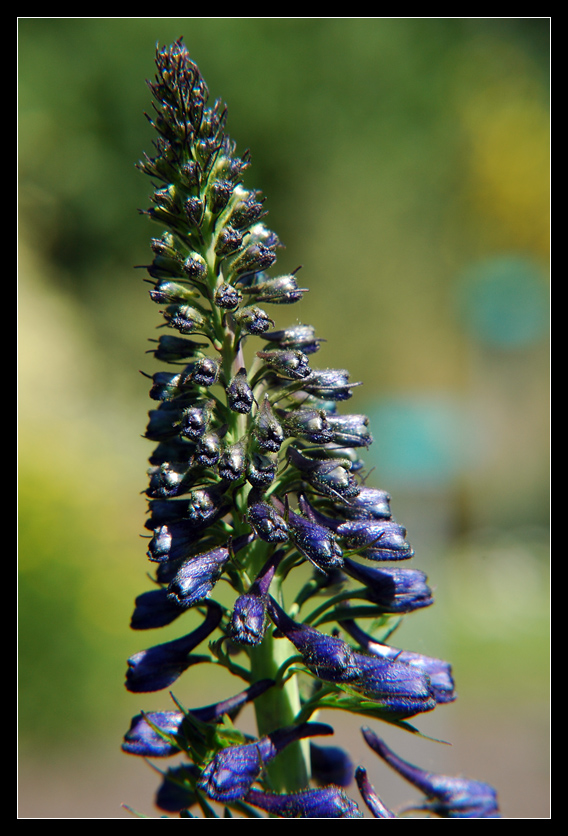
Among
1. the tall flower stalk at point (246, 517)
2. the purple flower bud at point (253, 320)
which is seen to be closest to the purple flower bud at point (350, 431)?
the tall flower stalk at point (246, 517)

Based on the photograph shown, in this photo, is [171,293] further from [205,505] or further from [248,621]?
[248,621]

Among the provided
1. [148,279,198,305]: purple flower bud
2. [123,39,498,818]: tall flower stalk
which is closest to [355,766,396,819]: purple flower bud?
[123,39,498,818]: tall flower stalk

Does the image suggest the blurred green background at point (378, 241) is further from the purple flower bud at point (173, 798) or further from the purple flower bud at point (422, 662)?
the purple flower bud at point (422, 662)

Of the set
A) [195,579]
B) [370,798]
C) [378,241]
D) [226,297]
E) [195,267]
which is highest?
[378,241]

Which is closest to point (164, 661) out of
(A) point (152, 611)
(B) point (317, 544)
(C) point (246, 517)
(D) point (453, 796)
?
(A) point (152, 611)

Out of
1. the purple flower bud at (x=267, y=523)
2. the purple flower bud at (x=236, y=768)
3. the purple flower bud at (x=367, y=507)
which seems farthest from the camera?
the purple flower bud at (x=367, y=507)

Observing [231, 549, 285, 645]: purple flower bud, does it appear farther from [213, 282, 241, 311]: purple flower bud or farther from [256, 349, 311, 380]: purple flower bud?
[213, 282, 241, 311]: purple flower bud
